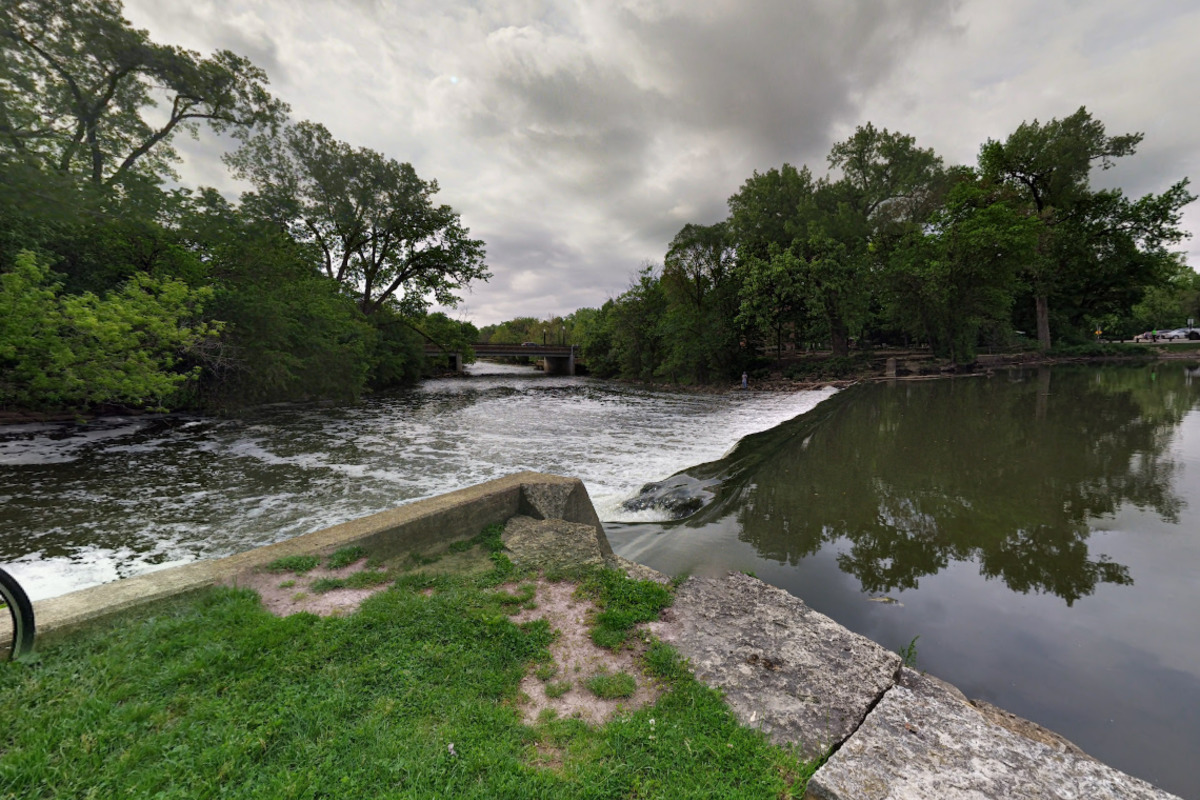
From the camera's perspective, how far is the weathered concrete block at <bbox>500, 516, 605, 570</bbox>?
439 centimetres

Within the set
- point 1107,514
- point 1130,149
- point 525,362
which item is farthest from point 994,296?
point 525,362

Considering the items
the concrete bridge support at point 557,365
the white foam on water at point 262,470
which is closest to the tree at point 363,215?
the white foam on water at point 262,470

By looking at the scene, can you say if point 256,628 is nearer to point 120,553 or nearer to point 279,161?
point 120,553

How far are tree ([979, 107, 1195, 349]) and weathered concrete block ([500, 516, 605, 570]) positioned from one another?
136ft

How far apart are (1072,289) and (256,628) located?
56.0m

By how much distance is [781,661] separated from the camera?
299 centimetres

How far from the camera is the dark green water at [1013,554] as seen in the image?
3160 mm

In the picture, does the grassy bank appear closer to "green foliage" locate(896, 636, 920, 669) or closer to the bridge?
"green foliage" locate(896, 636, 920, 669)

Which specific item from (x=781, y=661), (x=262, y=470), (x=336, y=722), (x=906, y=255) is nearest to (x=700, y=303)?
(x=906, y=255)

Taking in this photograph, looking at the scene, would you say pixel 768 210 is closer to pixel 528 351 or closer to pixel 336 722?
pixel 528 351

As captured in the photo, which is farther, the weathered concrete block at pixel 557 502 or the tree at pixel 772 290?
the tree at pixel 772 290

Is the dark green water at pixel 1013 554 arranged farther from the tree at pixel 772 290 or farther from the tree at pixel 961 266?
the tree at pixel 961 266

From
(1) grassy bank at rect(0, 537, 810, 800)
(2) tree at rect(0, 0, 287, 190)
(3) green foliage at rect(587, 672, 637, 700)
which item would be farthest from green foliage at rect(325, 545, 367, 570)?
(2) tree at rect(0, 0, 287, 190)

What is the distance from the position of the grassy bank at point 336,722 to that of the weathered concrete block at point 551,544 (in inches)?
47.2
